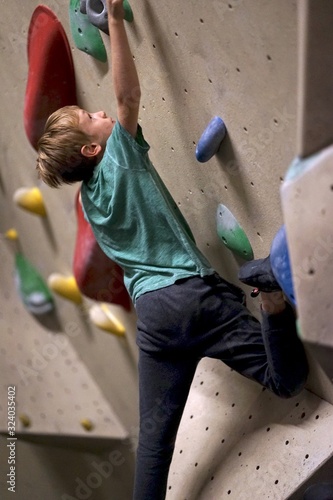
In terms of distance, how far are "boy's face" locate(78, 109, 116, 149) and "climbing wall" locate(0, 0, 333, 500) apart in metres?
Result: 0.13

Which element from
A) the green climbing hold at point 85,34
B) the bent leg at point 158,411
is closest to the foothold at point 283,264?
the bent leg at point 158,411

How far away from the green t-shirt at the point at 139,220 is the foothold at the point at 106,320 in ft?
2.10

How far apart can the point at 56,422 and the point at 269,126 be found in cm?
154

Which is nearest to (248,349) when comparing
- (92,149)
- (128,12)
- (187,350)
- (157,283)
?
(187,350)

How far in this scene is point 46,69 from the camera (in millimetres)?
1964

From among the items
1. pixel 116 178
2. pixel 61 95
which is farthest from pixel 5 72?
pixel 116 178

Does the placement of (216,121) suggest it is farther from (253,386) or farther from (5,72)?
(5,72)

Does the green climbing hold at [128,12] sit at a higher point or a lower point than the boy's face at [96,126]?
higher

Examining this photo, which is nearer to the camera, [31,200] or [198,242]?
[198,242]

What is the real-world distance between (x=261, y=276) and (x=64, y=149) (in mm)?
513

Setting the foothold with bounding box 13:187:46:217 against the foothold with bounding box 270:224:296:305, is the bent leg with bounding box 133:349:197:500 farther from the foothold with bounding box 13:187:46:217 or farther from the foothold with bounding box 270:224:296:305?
the foothold with bounding box 13:187:46:217

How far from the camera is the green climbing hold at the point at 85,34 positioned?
69.6 inches

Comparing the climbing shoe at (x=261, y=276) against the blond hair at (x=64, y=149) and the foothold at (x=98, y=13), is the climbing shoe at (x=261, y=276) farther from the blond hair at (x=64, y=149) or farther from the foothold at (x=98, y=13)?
the foothold at (x=98, y=13)

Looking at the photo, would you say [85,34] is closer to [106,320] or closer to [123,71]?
[123,71]
